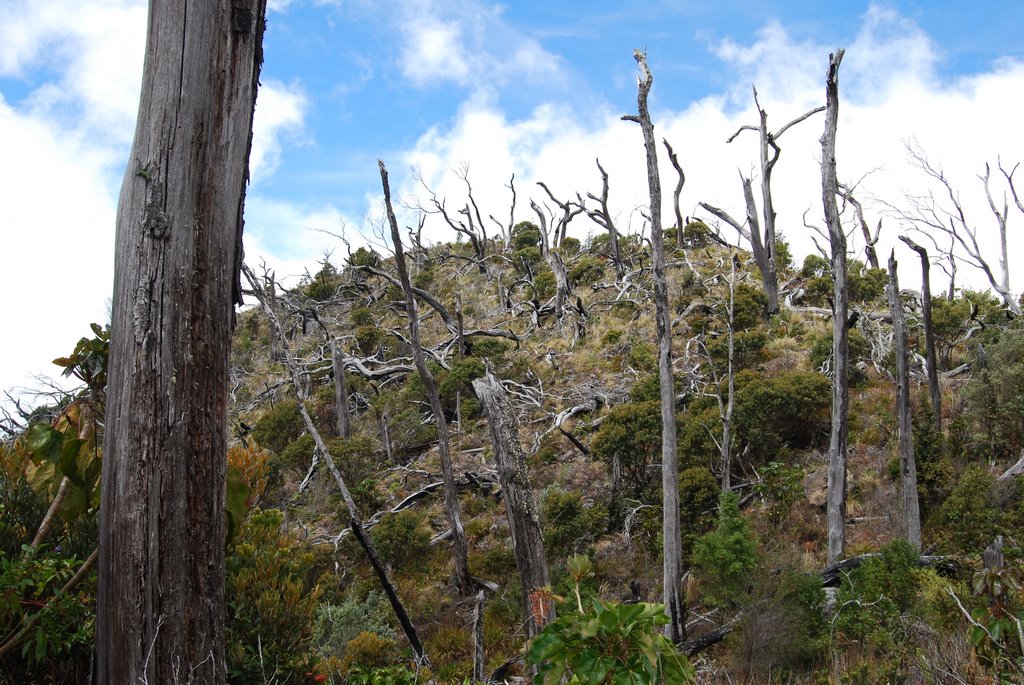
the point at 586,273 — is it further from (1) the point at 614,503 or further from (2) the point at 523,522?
(2) the point at 523,522

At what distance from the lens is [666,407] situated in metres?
10.4

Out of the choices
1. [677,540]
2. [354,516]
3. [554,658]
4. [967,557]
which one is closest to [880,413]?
[967,557]

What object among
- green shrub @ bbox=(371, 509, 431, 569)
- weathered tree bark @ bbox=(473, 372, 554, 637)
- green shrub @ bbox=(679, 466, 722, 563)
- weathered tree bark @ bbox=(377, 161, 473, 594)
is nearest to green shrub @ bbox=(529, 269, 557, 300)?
green shrub @ bbox=(371, 509, 431, 569)

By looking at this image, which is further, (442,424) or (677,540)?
(442,424)

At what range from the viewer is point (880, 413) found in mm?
14516

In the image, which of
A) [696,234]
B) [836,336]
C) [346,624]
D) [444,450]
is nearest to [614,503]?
[444,450]

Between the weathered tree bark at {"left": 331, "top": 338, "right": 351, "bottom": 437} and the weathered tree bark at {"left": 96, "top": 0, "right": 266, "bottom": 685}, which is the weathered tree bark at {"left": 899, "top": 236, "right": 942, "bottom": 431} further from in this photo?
the weathered tree bark at {"left": 331, "top": 338, "right": 351, "bottom": 437}

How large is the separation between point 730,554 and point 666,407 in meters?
2.24

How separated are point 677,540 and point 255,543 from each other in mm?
5552

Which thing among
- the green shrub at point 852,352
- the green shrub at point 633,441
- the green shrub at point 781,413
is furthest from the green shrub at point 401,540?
the green shrub at point 852,352

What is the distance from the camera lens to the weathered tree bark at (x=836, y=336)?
1059cm

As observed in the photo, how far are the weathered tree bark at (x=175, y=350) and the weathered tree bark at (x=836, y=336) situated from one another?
963 cm

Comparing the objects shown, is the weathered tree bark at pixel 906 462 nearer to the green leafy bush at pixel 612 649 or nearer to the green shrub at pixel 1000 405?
the green shrub at pixel 1000 405

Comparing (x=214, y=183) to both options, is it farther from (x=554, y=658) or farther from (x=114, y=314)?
(x=554, y=658)
